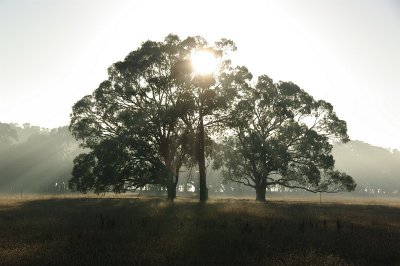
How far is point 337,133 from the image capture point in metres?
45.1

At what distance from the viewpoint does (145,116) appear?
36.2 metres

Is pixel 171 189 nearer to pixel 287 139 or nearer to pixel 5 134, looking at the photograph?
pixel 287 139

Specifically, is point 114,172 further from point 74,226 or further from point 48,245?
point 48,245

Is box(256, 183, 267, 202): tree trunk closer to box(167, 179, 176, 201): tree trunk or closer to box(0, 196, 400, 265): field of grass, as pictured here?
box(167, 179, 176, 201): tree trunk

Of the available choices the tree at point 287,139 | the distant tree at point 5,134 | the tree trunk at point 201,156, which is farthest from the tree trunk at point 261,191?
the distant tree at point 5,134

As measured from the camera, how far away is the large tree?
115 feet

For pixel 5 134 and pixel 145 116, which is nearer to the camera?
pixel 145 116

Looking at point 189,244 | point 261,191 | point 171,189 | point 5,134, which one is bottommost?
point 261,191

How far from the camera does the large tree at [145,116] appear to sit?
34906 mm

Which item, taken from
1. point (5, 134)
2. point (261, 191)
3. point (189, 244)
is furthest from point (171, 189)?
point (5, 134)

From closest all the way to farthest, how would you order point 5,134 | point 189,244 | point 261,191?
point 189,244, point 261,191, point 5,134

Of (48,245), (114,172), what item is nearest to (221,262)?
(48,245)

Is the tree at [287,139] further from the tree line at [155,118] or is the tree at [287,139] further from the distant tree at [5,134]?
the distant tree at [5,134]

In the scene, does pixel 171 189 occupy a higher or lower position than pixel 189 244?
higher
